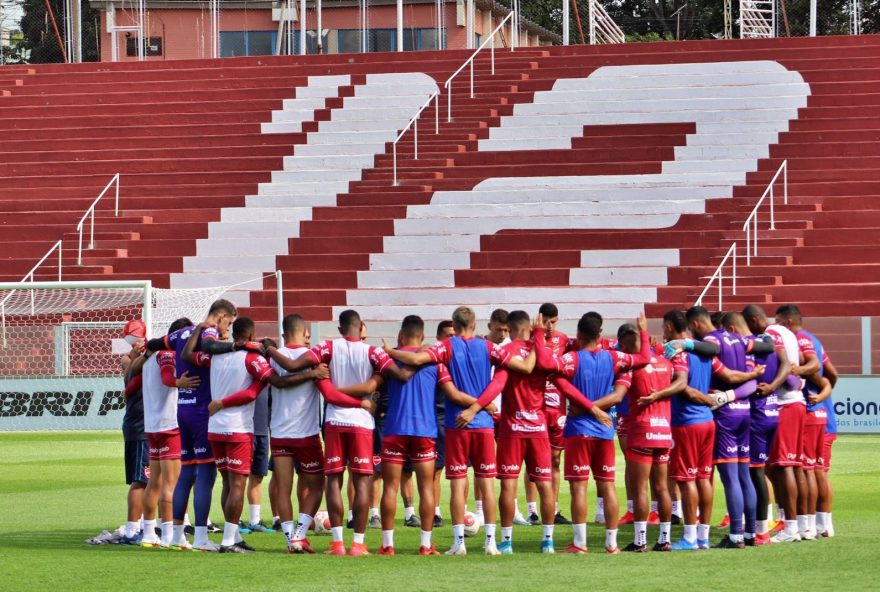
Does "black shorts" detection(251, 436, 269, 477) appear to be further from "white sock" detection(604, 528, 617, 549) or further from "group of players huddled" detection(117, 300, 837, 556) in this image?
"white sock" detection(604, 528, 617, 549)

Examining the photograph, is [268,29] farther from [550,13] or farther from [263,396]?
[263,396]

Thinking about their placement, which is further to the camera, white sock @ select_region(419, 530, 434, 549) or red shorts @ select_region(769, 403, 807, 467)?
red shorts @ select_region(769, 403, 807, 467)

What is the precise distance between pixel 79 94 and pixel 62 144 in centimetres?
218

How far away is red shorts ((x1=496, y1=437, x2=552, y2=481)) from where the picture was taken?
453 inches

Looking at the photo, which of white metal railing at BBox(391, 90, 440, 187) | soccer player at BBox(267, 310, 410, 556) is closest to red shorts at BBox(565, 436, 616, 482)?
soccer player at BBox(267, 310, 410, 556)

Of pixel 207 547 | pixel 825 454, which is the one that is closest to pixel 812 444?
pixel 825 454

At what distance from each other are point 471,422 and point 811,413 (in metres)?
3.11

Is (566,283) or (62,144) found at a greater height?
(62,144)

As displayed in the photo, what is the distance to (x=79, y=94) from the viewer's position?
117 ft

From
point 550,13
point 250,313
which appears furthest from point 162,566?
point 550,13

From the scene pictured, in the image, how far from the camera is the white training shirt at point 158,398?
39.6ft

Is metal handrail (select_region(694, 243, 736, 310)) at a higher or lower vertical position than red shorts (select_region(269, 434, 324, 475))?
higher

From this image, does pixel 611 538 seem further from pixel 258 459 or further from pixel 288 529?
pixel 258 459

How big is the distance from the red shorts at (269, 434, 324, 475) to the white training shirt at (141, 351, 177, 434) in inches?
38.9
